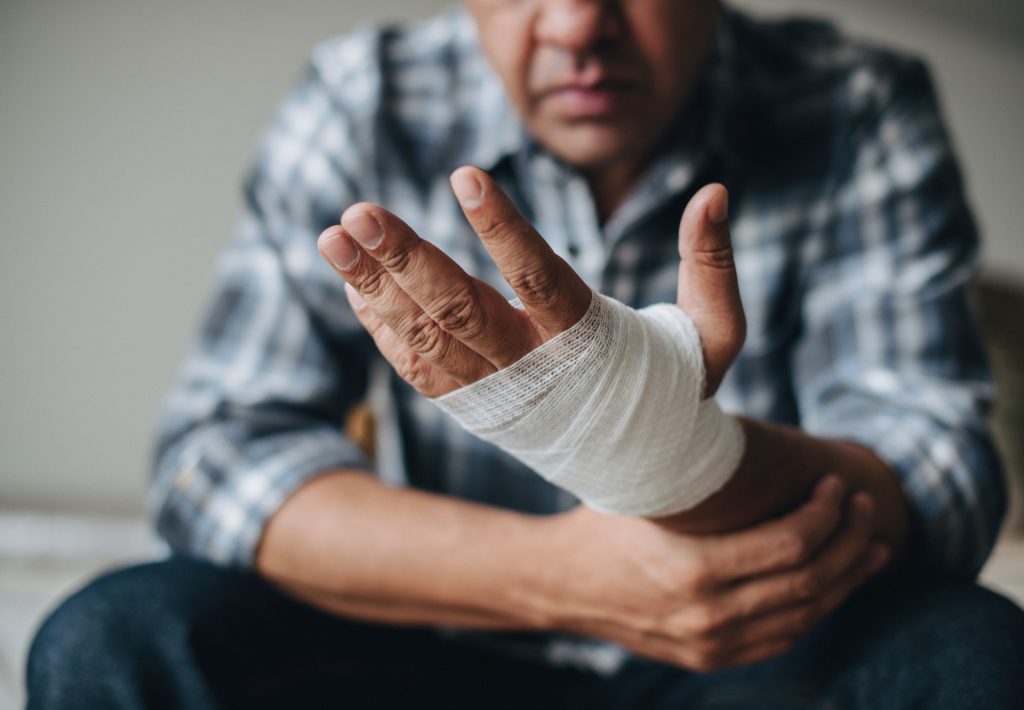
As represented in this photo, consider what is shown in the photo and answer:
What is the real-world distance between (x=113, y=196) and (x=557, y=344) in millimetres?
1473

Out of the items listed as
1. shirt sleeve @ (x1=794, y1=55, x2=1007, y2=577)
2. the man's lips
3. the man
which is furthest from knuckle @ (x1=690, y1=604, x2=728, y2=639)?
the man's lips

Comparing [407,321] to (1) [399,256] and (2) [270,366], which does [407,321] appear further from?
(2) [270,366]

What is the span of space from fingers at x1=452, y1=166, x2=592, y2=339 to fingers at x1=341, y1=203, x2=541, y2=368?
0.05 feet

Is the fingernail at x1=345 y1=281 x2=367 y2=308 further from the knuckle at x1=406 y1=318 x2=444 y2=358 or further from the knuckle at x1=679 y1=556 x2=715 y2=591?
the knuckle at x1=679 y1=556 x2=715 y2=591

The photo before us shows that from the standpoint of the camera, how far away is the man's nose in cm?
71

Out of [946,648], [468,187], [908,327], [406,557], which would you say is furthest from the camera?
[908,327]

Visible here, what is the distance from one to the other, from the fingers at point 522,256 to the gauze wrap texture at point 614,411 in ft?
0.04

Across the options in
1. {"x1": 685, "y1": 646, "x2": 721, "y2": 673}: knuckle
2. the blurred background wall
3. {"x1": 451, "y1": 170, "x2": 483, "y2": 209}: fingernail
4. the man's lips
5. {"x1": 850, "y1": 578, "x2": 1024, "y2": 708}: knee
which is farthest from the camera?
the blurred background wall

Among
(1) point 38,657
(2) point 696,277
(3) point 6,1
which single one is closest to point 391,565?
(1) point 38,657

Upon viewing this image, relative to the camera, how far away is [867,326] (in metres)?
0.82

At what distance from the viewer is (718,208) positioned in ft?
1.36

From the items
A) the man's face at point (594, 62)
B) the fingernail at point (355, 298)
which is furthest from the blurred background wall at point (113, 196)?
the fingernail at point (355, 298)

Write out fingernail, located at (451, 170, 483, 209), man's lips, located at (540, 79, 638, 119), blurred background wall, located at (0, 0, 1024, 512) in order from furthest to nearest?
blurred background wall, located at (0, 0, 1024, 512) → man's lips, located at (540, 79, 638, 119) → fingernail, located at (451, 170, 483, 209)

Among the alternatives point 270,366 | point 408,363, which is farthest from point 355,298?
point 270,366
